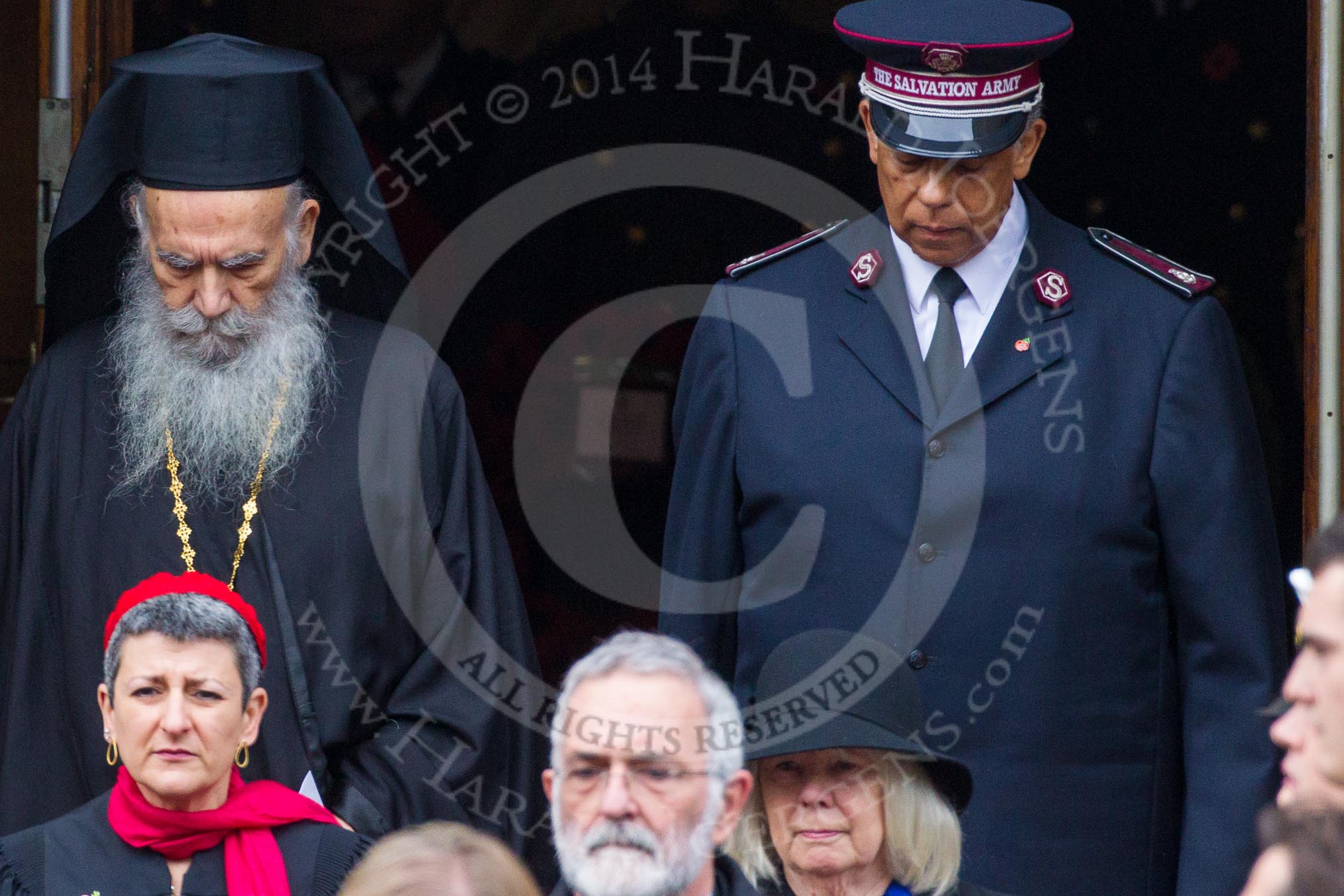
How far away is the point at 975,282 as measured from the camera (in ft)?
13.9

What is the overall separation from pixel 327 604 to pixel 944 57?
63.7 inches

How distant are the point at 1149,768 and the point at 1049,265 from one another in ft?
3.16

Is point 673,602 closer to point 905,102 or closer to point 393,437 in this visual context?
point 393,437

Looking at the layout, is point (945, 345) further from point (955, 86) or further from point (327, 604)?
point (327, 604)

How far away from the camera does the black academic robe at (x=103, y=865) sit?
3.84 m

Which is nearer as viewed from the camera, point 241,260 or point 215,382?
point 241,260

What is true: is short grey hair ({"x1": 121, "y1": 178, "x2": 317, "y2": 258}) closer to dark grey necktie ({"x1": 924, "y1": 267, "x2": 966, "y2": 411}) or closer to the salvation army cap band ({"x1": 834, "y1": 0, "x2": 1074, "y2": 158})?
the salvation army cap band ({"x1": 834, "y1": 0, "x2": 1074, "y2": 158})

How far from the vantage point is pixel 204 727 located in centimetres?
385

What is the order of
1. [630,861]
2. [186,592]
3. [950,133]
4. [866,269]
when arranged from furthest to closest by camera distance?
1. [866,269]
2. [950,133]
3. [186,592]
4. [630,861]

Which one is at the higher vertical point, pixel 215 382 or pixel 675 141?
pixel 675 141

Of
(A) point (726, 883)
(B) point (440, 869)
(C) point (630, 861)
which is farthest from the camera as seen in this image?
(A) point (726, 883)

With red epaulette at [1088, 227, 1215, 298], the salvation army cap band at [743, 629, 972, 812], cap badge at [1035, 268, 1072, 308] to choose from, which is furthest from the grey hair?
red epaulette at [1088, 227, 1215, 298]

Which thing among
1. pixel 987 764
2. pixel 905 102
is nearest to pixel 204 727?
pixel 987 764

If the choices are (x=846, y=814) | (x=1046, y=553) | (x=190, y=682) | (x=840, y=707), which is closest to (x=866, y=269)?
(x=1046, y=553)
